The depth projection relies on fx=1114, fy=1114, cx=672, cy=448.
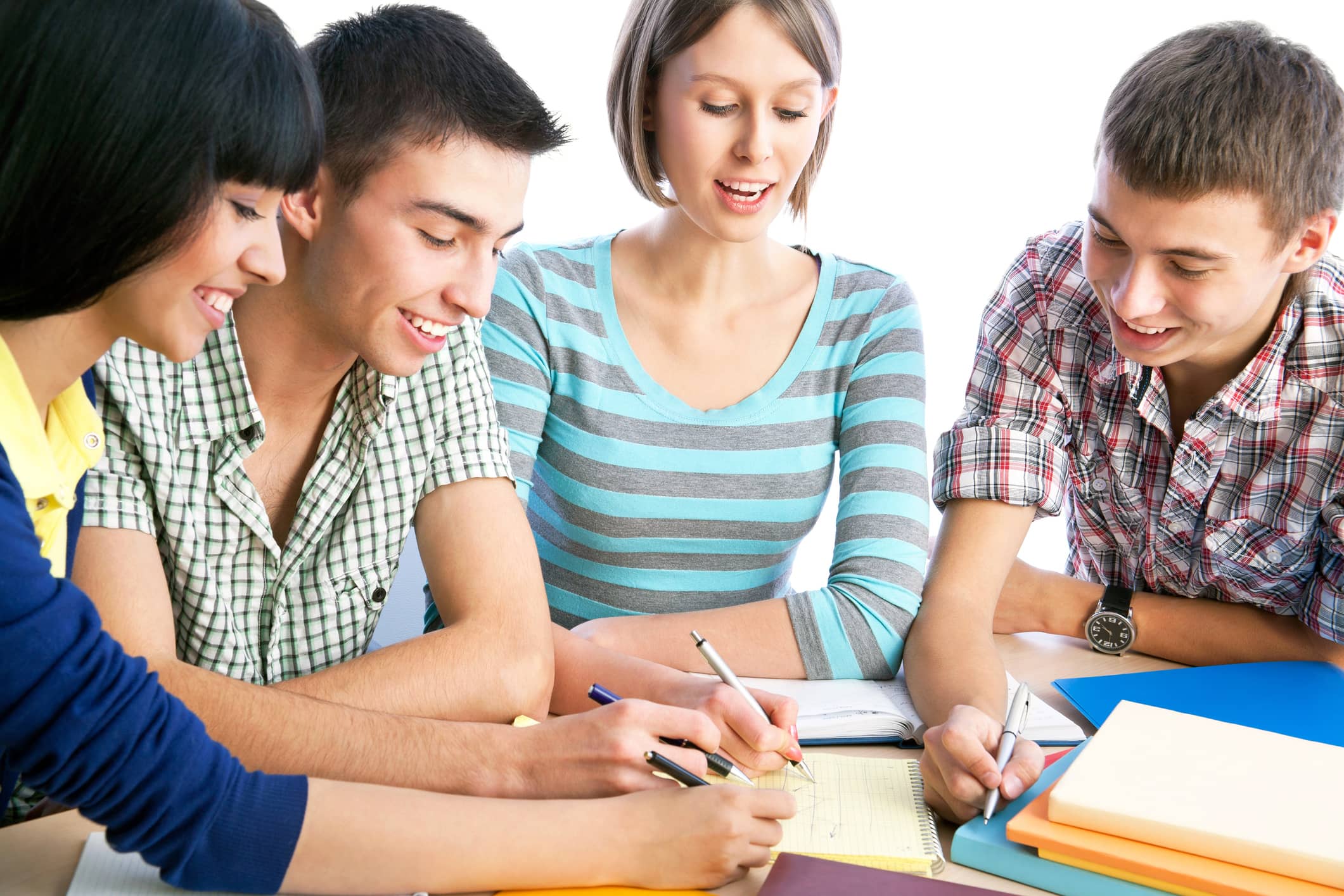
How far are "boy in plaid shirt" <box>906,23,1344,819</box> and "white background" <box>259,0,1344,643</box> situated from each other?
162 cm

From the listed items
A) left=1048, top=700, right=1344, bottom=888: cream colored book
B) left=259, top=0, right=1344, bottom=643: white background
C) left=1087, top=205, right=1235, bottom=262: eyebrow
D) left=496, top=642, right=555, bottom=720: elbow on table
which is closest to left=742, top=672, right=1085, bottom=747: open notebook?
left=1048, top=700, right=1344, bottom=888: cream colored book

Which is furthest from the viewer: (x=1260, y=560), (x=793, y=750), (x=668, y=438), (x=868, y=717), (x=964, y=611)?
(x=668, y=438)

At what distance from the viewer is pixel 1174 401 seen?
1.62m

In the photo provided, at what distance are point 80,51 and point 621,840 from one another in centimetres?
72

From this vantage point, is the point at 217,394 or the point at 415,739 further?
the point at 217,394

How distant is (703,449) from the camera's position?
1.68 metres

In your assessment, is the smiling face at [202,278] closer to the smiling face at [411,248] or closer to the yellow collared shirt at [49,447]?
the yellow collared shirt at [49,447]

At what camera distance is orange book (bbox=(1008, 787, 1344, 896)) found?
86 centimetres

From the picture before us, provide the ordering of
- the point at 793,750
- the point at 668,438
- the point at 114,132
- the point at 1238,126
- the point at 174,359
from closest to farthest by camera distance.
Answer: the point at 114,132 → the point at 174,359 → the point at 793,750 → the point at 1238,126 → the point at 668,438

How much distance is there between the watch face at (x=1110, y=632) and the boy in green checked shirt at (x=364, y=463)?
24.1 inches

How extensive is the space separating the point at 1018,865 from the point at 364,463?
2.79 feet

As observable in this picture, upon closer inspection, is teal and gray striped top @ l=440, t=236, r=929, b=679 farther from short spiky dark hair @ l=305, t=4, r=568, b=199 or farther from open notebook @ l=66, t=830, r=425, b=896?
open notebook @ l=66, t=830, r=425, b=896

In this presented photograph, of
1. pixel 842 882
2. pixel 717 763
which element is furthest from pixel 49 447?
pixel 842 882

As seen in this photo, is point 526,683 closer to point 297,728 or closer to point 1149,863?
point 297,728
